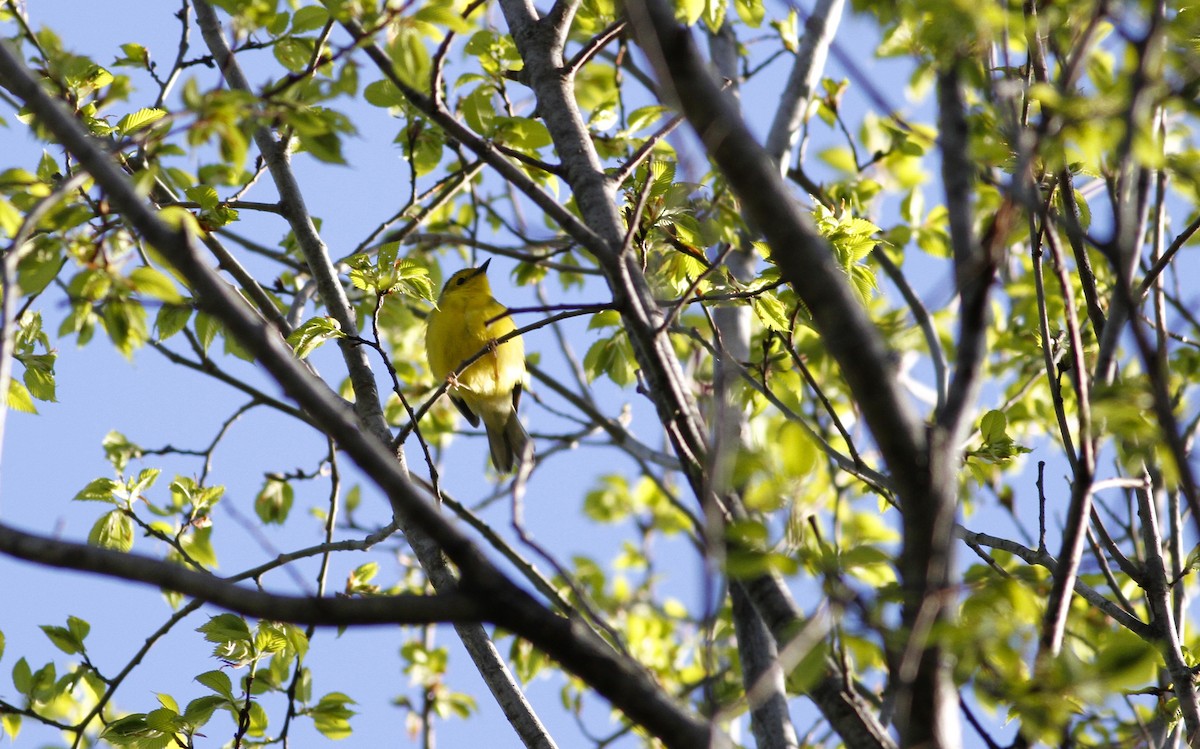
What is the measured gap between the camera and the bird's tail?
8.04m

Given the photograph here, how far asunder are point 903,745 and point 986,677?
350mm

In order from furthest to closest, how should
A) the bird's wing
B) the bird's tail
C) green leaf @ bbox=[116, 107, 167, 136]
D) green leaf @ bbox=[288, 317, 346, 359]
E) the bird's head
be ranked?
the bird's head, the bird's tail, the bird's wing, green leaf @ bbox=[288, 317, 346, 359], green leaf @ bbox=[116, 107, 167, 136]

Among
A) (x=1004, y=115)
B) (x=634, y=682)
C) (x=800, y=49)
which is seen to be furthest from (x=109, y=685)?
(x=800, y=49)

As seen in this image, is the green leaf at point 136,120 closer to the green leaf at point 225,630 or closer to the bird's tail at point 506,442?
the green leaf at point 225,630

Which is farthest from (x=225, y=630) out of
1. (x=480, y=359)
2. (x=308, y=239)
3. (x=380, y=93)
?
(x=480, y=359)

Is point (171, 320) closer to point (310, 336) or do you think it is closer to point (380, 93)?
point (310, 336)

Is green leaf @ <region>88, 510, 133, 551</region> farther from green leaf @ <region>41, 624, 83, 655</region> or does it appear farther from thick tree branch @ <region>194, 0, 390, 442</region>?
thick tree branch @ <region>194, 0, 390, 442</region>

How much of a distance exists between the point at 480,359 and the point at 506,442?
1423mm

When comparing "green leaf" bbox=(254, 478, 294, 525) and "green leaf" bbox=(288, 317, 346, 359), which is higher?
"green leaf" bbox=(254, 478, 294, 525)

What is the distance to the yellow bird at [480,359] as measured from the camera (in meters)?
7.14

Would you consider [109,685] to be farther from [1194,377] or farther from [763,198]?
[1194,377]

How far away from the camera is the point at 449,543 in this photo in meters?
1.77

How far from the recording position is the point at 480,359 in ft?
22.6

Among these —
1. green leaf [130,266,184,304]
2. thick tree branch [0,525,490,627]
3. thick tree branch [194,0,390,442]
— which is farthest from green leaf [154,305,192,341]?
thick tree branch [0,525,490,627]
